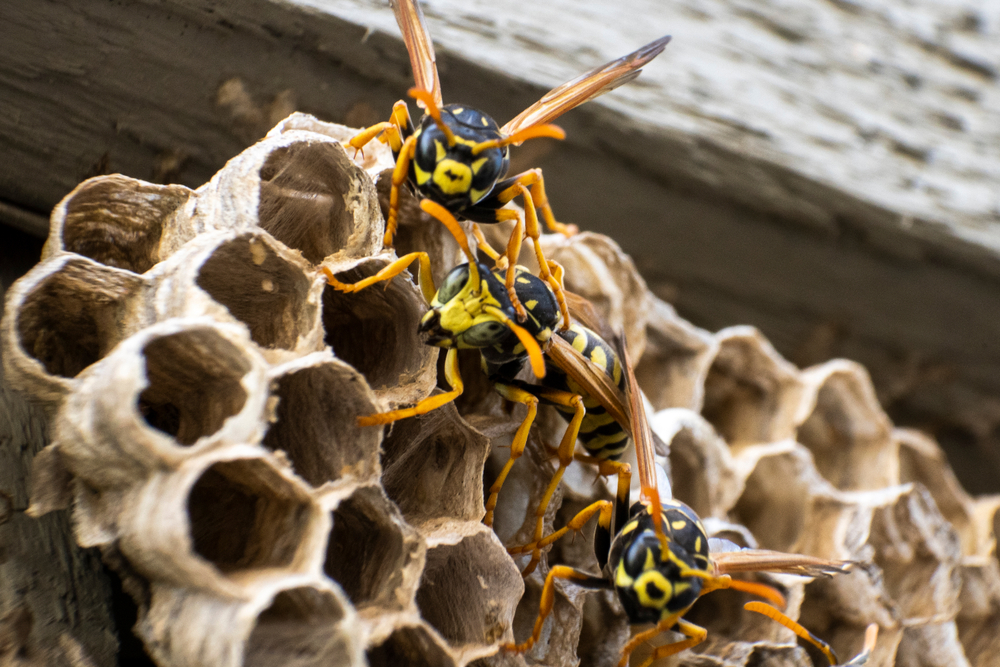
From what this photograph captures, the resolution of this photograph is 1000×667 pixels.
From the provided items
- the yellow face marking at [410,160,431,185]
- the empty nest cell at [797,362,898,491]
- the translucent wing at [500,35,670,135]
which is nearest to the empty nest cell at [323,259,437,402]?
the yellow face marking at [410,160,431,185]

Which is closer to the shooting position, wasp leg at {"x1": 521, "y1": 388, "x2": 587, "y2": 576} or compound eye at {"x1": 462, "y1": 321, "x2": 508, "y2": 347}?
compound eye at {"x1": 462, "y1": 321, "x2": 508, "y2": 347}

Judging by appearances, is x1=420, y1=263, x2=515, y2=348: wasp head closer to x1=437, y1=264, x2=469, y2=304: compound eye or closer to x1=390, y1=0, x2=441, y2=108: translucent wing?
x1=437, y1=264, x2=469, y2=304: compound eye

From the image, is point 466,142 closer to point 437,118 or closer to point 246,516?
point 437,118

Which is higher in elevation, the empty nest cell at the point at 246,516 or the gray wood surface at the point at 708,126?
the gray wood surface at the point at 708,126

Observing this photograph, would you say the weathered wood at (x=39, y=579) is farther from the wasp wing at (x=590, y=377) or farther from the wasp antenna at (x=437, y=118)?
the wasp wing at (x=590, y=377)

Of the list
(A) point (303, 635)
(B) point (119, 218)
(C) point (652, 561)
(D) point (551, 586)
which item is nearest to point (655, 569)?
(C) point (652, 561)

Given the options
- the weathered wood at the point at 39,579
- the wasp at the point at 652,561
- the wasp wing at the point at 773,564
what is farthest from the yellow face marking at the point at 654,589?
the weathered wood at the point at 39,579
